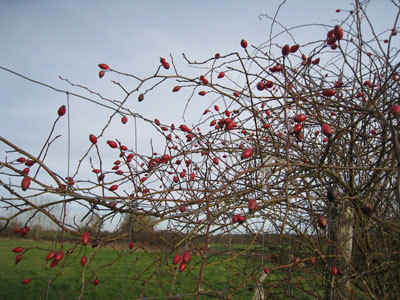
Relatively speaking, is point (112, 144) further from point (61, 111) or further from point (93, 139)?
point (61, 111)

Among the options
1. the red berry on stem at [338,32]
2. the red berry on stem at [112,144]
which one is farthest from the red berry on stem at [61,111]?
the red berry on stem at [338,32]

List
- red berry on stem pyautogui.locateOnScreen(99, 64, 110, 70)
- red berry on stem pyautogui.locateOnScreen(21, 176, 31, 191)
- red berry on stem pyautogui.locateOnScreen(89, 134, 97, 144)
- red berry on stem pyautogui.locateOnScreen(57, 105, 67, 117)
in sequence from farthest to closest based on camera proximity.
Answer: red berry on stem pyautogui.locateOnScreen(99, 64, 110, 70) < red berry on stem pyautogui.locateOnScreen(89, 134, 97, 144) < red berry on stem pyautogui.locateOnScreen(57, 105, 67, 117) < red berry on stem pyautogui.locateOnScreen(21, 176, 31, 191)

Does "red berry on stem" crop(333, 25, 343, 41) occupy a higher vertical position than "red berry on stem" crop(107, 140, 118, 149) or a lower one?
higher

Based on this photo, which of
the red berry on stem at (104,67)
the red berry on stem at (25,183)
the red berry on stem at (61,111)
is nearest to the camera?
the red berry on stem at (25,183)

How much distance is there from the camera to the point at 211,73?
1.37 metres

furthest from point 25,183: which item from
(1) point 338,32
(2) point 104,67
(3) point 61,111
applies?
(1) point 338,32

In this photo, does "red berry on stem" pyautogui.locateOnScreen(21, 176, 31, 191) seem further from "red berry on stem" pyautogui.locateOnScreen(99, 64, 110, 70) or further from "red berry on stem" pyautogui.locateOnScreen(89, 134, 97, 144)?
"red berry on stem" pyautogui.locateOnScreen(99, 64, 110, 70)

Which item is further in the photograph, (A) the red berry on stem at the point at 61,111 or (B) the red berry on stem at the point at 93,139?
(B) the red berry on stem at the point at 93,139

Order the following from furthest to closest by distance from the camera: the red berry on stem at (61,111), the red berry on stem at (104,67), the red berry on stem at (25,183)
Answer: the red berry on stem at (104,67), the red berry on stem at (61,111), the red berry on stem at (25,183)

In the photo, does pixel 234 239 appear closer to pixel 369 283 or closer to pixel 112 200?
pixel 369 283

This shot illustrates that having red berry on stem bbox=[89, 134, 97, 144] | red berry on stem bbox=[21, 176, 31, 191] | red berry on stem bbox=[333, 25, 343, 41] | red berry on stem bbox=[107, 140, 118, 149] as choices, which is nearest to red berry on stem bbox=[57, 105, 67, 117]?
red berry on stem bbox=[89, 134, 97, 144]

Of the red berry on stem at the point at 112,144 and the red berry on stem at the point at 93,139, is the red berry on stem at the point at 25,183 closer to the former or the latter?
the red berry on stem at the point at 93,139

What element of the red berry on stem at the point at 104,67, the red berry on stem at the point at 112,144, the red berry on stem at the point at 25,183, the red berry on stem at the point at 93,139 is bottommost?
the red berry on stem at the point at 25,183

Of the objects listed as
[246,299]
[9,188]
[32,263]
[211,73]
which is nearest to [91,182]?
[9,188]
